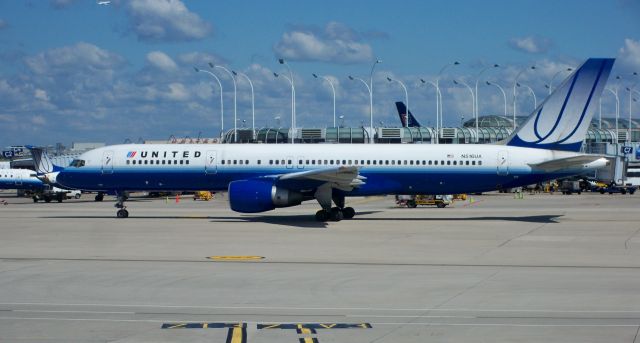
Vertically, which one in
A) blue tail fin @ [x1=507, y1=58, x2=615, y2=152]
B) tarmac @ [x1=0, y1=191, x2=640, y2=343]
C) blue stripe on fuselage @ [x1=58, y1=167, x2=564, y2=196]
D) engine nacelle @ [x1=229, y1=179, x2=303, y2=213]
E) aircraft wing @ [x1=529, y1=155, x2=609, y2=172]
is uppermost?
blue tail fin @ [x1=507, y1=58, x2=615, y2=152]

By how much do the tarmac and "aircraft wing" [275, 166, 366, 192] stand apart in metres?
2.41

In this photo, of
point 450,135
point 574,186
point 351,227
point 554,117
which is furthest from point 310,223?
point 450,135

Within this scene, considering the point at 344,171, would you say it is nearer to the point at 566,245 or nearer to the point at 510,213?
the point at 566,245

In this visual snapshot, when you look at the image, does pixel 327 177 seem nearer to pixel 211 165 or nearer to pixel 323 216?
pixel 323 216

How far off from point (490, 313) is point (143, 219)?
30.2 metres

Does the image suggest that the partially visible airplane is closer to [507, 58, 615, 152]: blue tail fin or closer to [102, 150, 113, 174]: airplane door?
[102, 150, 113, 174]: airplane door

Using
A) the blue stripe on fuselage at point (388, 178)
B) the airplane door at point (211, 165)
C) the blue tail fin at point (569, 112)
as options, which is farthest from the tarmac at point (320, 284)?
the blue tail fin at point (569, 112)

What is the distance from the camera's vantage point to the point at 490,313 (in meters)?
16.5

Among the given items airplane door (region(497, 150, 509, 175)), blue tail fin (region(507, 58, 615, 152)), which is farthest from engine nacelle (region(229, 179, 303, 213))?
blue tail fin (region(507, 58, 615, 152))

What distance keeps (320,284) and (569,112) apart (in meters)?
25.2

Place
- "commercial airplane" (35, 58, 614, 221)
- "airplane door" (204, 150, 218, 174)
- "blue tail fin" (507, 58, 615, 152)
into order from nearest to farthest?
"blue tail fin" (507, 58, 615, 152)
"commercial airplane" (35, 58, 614, 221)
"airplane door" (204, 150, 218, 174)

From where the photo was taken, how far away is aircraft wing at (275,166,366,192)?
38562 mm

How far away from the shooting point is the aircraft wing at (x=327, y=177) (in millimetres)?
38562

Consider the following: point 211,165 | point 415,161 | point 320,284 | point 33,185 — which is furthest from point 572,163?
point 33,185
